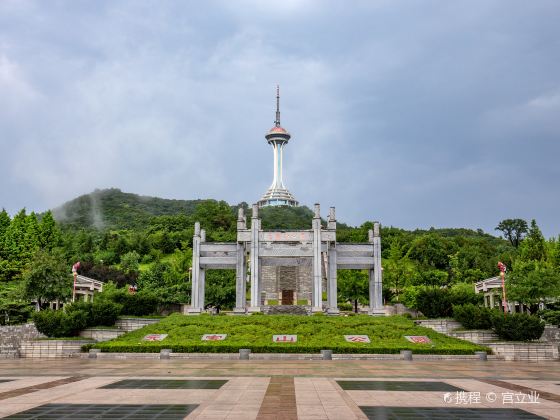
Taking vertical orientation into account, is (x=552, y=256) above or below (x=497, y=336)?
above

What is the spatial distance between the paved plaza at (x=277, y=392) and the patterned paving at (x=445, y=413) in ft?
0.07

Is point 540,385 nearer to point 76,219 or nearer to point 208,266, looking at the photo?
point 208,266

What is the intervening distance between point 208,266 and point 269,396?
1216 inches

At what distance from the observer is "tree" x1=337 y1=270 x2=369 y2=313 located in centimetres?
4716

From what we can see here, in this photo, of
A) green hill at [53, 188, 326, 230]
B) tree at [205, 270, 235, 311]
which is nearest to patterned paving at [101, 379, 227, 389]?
tree at [205, 270, 235, 311]

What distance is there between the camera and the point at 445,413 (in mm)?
10438

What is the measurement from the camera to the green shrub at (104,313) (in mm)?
30828

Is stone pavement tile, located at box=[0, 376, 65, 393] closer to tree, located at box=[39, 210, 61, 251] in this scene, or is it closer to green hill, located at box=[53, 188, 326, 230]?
tree, located at box=[39, 210, 61, 251]

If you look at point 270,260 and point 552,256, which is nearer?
point 270,260

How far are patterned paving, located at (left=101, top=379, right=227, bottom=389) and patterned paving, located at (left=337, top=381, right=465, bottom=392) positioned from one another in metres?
3.92

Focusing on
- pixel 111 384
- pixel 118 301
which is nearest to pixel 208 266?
pixel 118 301

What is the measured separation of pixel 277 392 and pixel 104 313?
21.7 m

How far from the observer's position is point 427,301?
3438 centimetres

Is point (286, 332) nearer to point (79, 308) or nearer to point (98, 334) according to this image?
point (98, 334)
